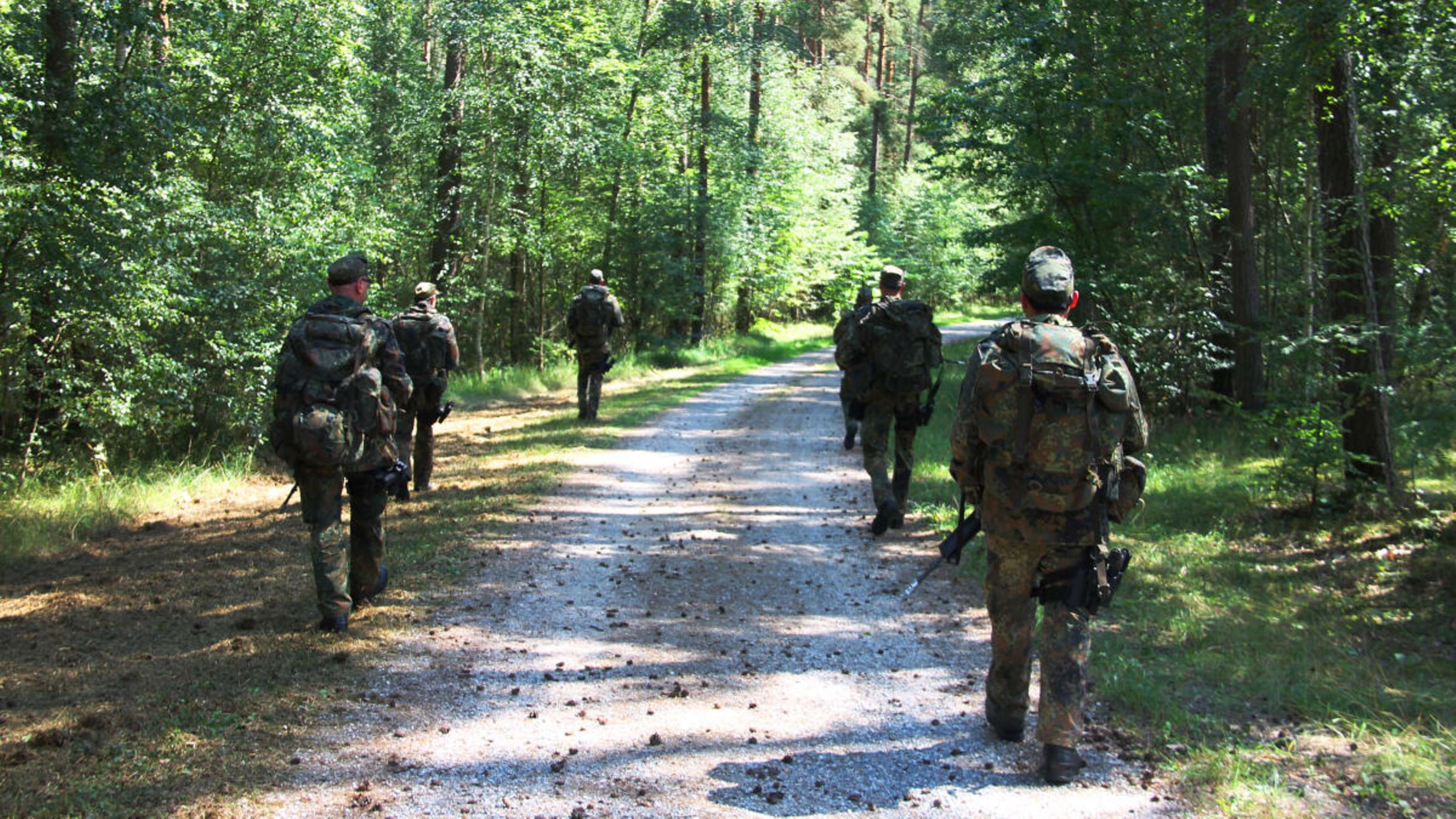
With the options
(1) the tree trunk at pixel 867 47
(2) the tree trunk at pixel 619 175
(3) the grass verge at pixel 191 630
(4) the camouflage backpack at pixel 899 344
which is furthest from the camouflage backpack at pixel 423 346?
(1) the tree trunk at pixel 867 47

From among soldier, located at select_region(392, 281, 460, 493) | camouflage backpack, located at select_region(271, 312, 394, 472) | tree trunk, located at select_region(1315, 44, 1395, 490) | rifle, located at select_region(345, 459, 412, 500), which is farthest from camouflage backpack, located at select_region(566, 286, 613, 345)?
tree trunk, located at select_region(1315, 44, 1395, 490)

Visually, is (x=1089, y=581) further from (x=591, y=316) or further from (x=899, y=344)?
(x=591, y=316)

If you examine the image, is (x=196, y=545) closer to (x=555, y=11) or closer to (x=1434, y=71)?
(x=1434, y=71)

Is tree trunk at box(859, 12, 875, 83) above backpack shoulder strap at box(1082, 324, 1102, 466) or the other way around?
above

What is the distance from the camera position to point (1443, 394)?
8719 millimetres

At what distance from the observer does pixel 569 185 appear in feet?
73.9

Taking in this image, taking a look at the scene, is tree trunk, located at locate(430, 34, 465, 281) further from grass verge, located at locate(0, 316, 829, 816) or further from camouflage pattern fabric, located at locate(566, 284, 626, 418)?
grass verge, located at locate(0, 316, 829, 816)

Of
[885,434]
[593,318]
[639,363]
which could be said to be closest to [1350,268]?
[885,434]

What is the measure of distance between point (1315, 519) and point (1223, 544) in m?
1.13

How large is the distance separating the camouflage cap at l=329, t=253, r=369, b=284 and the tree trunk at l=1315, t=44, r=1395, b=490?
8112 millimetres

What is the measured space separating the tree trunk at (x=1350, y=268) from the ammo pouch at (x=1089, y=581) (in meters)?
5.89

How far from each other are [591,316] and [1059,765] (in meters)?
10.8

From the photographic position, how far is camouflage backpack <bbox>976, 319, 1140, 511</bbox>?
4266 millimetres

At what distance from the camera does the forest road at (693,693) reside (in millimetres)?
4004
